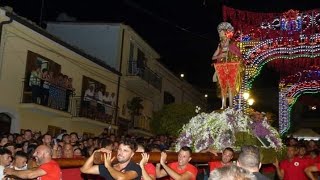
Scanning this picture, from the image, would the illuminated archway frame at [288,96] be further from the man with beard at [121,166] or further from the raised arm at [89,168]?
Answer: the raised arm at [89,168]

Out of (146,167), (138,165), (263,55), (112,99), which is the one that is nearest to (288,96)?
(263,55)

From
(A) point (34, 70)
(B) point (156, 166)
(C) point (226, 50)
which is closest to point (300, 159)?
(C) point (226, 50)

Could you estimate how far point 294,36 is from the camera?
13617mm

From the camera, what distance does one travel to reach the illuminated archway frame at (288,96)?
17.5 meters

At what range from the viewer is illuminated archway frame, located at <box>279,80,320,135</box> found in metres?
17.5

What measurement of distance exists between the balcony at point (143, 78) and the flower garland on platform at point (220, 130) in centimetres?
1992

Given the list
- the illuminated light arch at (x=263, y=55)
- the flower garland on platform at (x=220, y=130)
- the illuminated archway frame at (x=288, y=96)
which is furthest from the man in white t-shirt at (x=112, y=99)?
the flower garland on platform at (x=220, y=130)

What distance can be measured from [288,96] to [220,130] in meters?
9.08

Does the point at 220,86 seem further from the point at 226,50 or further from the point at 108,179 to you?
the point at 108,179

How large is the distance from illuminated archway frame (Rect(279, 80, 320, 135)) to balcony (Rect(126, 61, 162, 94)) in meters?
13.4

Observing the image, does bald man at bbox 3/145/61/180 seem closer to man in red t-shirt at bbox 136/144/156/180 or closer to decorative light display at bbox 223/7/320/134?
man in red t-shirt at bbox 136/144/156/180

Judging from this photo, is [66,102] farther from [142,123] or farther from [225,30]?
[225,30]

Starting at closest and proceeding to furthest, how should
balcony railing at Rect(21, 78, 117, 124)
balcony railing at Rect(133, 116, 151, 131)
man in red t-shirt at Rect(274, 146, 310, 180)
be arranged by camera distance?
man in red t-shirt at Rect(274, 146, 310, 180) → balcony railing at Rect(21, 78, 117, 124) → balcony railing at Rect(133, 116, 151, 131)

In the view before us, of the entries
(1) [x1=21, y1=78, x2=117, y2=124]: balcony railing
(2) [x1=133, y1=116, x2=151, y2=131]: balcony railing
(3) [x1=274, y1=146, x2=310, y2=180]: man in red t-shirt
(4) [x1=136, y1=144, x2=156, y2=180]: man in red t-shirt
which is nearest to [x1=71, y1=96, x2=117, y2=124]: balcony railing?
(1) [x1=21, y1=78, x2=117, y2=124]: balcony railing
